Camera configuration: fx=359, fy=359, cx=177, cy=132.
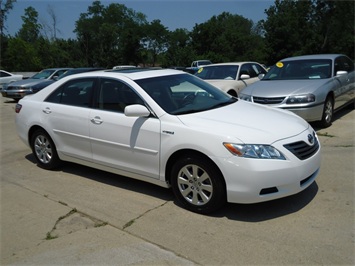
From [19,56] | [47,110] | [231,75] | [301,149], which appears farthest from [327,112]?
[19,56]

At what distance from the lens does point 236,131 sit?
3719 millimetres

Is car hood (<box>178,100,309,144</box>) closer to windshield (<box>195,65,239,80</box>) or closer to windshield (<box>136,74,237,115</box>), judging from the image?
windshield (<box>136,74,237,115</box>)

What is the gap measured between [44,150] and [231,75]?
601 centimetres

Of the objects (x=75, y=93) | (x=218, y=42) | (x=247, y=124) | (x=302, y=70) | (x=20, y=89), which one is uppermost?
(x=218, y=42)

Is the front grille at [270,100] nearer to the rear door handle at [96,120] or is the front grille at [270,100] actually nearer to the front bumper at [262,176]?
the front bumper at [262,176]

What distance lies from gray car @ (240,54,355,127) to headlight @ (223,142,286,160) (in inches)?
141

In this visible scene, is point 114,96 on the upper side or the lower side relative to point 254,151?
upper

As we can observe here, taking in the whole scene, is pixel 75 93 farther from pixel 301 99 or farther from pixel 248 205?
pixel 301 99

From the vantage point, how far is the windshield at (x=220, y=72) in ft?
32.9

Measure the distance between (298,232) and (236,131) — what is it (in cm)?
115

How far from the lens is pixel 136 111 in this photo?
4.09 meters

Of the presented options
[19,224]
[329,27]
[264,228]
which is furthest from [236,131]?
[329,27]

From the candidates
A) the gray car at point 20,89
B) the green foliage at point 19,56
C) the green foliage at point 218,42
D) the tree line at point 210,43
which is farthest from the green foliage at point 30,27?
the gray car at point 20,89

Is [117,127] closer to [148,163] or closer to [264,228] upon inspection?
[148,163]
